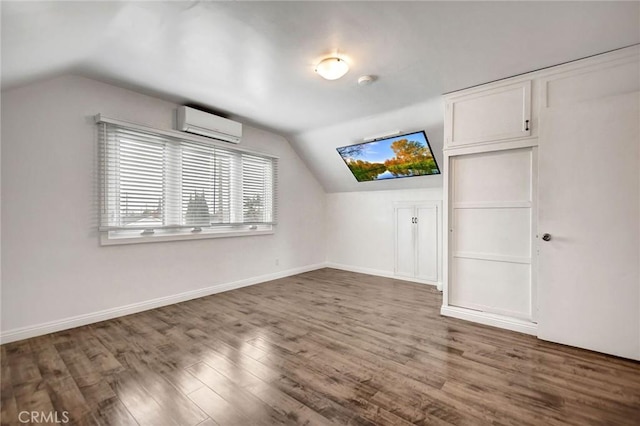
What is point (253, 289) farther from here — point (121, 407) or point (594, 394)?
point (594, 394)

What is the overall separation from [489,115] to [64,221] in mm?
4470

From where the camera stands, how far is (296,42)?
2.22 metres

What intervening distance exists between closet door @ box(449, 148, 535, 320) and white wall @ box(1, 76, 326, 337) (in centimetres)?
341

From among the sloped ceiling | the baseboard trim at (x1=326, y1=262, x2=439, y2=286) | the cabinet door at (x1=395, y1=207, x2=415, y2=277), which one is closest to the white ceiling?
the sloped ceiling

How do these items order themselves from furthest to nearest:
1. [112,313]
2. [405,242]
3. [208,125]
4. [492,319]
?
1. [405,242]
2. [208,125]
3. [112,313]
4. [492,319]

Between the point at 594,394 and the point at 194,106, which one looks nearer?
the point at 594,394

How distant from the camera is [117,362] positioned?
84.0 inches

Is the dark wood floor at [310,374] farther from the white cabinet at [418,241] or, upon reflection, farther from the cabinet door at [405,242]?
the cabinet door at [405,242]

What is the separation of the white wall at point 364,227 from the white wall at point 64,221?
9.74 feet

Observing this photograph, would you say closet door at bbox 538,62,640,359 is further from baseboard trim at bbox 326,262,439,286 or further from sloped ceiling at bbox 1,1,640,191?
baseboard trim at bbox 326,262,439,286

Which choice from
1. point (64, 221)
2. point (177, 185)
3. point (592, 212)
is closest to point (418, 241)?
point (592, 212)

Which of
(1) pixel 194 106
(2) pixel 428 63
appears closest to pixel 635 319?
(2) pixel 428 63

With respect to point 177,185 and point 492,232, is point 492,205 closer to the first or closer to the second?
point 492,232

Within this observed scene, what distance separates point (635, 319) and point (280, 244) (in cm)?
431
